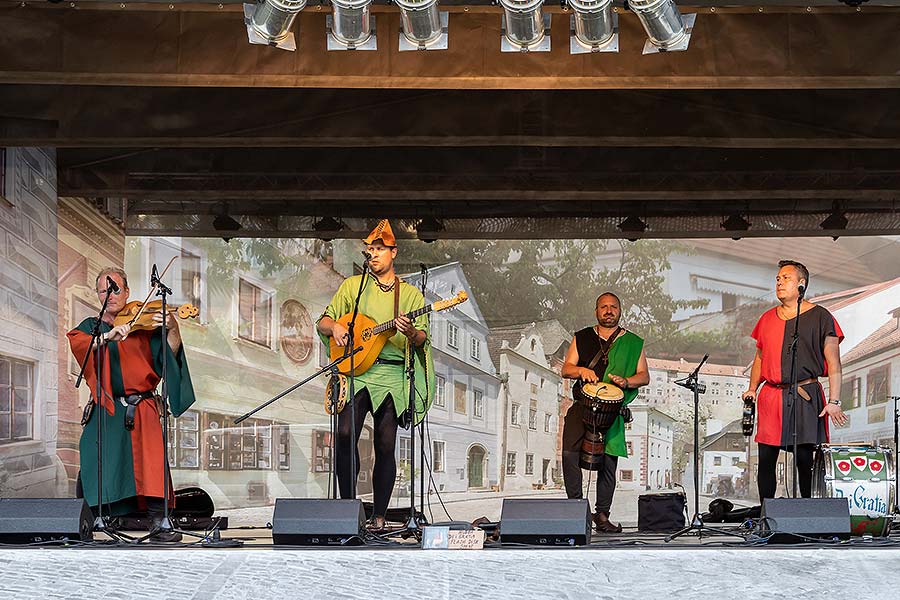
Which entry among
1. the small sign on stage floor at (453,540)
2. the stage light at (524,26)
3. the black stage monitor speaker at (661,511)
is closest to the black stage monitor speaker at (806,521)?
the small sign on stage floor at (453,540)

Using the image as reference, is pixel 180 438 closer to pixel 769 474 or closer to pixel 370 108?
pixel 370 108

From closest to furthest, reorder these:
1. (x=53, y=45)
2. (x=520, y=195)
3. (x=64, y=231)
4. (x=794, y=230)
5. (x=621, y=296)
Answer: (x=53, y=45) < (x=520, y=195) < (x=64, y=231) < (x=794, y=230) < (x=621, y=296)

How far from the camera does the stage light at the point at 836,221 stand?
988cm

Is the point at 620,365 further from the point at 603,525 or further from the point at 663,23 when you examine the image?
the point at 663,23

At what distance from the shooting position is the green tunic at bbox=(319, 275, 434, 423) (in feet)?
20.1

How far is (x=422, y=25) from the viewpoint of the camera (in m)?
5.45

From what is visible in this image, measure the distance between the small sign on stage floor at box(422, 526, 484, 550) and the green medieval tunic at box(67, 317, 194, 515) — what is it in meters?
1.79

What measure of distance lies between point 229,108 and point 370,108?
2.92ft

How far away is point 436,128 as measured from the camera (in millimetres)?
7148

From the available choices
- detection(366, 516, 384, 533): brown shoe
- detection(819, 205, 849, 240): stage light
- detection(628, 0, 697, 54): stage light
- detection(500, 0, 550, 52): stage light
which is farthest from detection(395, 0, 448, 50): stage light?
detection(819, 205, 849, 240): stage light

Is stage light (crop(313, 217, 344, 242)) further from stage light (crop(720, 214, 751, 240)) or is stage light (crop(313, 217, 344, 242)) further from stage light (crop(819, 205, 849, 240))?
stage light (crop(819, 205, 849, 240))

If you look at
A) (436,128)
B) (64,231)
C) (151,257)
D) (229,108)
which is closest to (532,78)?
(436,128)

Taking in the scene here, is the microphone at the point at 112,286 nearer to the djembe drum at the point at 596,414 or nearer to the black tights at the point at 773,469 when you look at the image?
the djembe drum at the point at 596,414

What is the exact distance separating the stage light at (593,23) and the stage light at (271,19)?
1279 millimetres
